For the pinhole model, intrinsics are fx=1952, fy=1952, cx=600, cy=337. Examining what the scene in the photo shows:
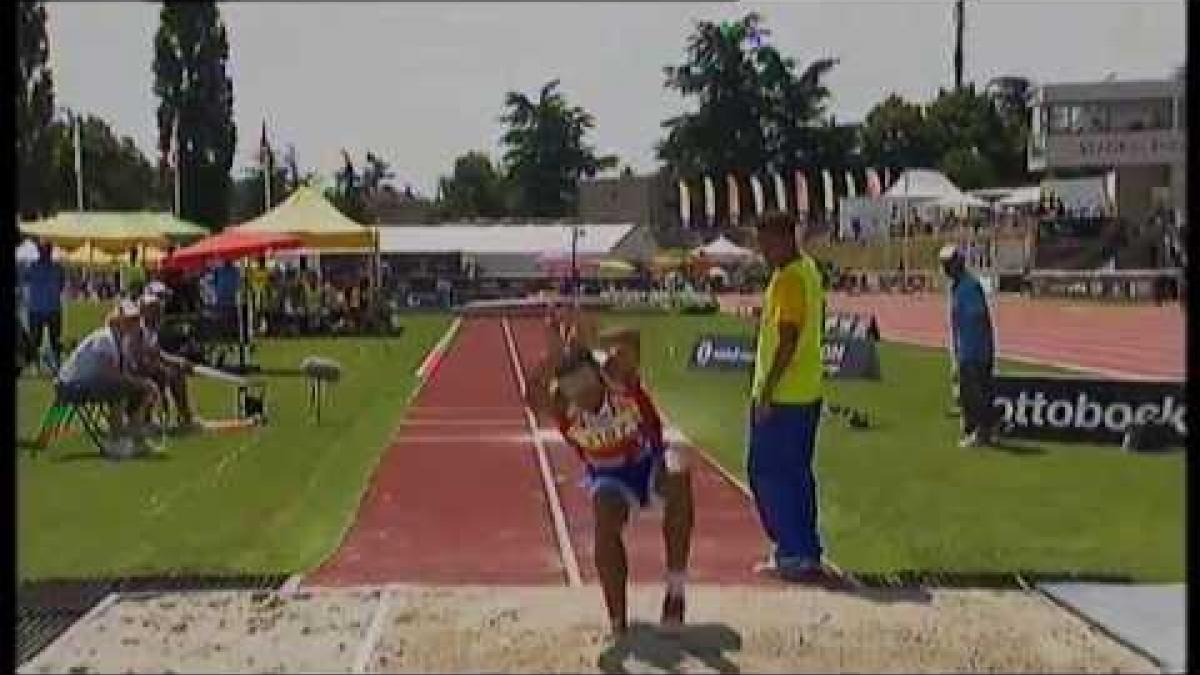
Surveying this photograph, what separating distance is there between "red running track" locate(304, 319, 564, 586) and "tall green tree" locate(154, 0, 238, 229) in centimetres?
202

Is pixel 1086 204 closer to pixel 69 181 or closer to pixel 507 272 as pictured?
pixel 507 272

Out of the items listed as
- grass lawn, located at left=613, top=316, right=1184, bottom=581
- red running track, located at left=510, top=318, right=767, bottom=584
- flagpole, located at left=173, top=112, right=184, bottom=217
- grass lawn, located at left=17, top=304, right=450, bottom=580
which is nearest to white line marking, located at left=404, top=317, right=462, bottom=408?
grass lawn, located at left=17, top=304, right=450, bottom=580

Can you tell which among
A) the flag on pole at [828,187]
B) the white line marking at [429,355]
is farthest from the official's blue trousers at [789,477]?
the white line marking at [429,355]

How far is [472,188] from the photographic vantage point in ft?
38.9

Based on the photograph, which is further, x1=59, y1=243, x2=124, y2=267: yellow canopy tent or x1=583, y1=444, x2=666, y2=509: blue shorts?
x1=59, y1=243, x2=124, y2=267: yellow canopy tent

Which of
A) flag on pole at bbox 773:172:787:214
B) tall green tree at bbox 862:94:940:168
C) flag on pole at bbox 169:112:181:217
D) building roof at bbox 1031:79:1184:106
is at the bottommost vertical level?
flag on pole at bbox 773:172:787:214

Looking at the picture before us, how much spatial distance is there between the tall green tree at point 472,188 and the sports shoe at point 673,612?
115 inches

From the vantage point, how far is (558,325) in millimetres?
8320

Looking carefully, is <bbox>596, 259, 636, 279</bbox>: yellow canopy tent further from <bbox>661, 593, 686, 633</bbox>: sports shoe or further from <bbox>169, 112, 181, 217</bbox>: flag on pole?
<bbox>661, 593, 686, 633</bbox>: sports shoe

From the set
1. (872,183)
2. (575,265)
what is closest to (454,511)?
(575,265)

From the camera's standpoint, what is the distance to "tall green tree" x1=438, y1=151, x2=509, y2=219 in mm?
10417

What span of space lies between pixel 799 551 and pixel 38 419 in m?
4.59

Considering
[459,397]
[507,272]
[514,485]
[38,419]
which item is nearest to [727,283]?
[459,397]

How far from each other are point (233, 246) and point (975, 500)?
15.8 feet
